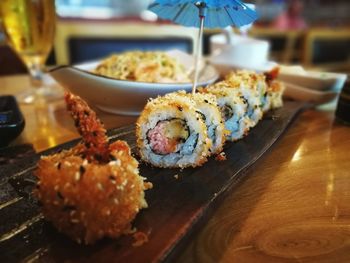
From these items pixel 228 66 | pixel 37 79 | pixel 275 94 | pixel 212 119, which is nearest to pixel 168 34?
pixel 228 66

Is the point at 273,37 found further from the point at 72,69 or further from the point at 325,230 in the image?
the point at 325,230

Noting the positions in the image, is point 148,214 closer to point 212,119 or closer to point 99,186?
point 99,186

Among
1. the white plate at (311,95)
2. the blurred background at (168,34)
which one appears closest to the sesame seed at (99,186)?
the white plate at (311,95)

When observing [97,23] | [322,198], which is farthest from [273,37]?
[322,198]

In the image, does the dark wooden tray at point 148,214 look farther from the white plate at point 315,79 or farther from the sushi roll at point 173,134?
the white plate at point 315,79

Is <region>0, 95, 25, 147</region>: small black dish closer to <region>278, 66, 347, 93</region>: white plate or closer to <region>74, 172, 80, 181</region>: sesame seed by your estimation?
<region>74, 172, 80, 181</region>: sesame seed
